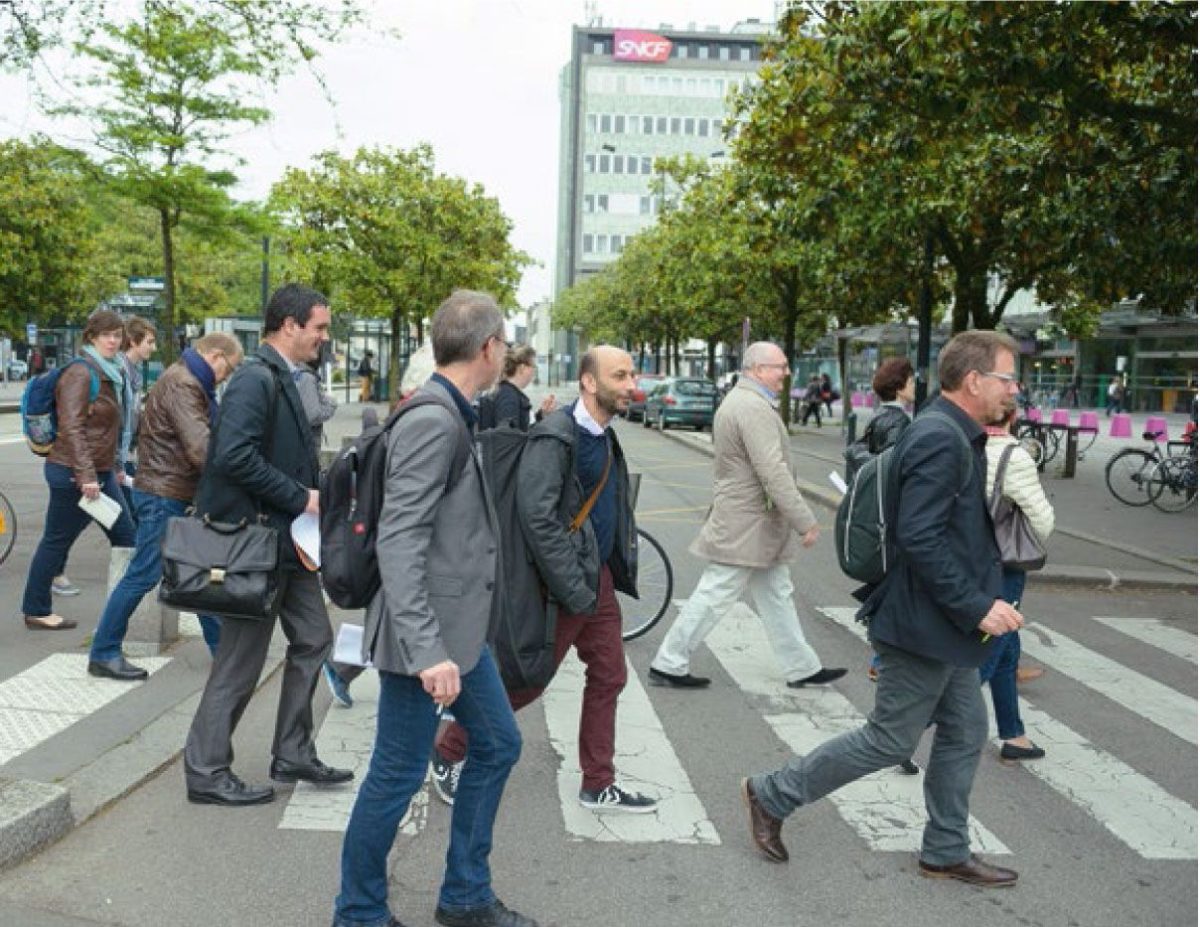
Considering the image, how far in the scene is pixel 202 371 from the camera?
18.0ft

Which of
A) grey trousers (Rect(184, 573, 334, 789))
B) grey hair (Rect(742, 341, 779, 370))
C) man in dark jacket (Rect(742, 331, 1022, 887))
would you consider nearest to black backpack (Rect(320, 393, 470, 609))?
grey trousers (Rect(184, 573, 334, 789))

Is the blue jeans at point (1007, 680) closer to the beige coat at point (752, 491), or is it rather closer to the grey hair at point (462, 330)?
the beige coat at point (752, 491)

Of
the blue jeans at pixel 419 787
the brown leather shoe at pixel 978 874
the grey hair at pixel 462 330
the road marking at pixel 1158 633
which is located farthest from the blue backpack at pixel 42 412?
the road marking at pixel 1158 633

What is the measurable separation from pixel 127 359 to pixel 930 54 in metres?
6.19

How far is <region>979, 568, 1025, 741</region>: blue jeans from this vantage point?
5.25 m

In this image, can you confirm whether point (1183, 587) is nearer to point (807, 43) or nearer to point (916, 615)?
point (807, 43)

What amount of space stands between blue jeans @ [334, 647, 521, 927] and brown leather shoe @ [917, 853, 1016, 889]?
1.53 meters

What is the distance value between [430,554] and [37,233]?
128ft

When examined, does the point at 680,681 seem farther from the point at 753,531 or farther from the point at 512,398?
the point at 512,398

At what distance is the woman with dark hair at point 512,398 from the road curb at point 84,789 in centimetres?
287

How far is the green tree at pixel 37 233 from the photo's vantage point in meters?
36.2

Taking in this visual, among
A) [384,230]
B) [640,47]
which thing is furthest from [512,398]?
[640,47]

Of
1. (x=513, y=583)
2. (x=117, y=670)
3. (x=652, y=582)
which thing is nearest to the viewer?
(x=513, y=583)

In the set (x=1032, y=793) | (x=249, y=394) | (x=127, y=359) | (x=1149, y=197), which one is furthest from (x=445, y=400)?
(x=1149, y=197)
